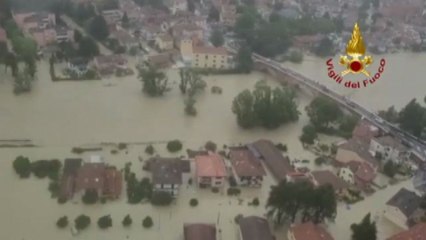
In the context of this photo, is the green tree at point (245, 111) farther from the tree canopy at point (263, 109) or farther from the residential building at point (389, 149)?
the residential building at point (389, 149)

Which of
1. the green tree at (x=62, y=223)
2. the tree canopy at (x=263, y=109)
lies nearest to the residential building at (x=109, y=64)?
the tree canopy at (x=263, y=109)

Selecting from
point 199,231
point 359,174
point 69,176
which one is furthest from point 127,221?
point 359,174

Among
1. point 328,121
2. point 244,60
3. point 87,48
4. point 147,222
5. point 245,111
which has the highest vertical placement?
point 87,48

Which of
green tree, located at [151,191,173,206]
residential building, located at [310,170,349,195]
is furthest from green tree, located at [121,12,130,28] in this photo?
residential building, located at [310,170,349,195]

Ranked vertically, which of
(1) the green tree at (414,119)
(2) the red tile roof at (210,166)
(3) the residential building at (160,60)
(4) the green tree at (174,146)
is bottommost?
(4) the green tree at (174,146)

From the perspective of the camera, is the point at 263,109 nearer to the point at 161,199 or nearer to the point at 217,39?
the point at 161,199

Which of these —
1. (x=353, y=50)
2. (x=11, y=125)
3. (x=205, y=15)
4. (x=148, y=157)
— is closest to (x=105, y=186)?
(x=148, y=157)
